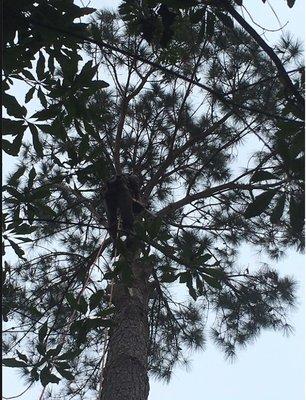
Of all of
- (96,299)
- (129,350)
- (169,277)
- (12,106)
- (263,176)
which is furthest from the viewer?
(129,350)

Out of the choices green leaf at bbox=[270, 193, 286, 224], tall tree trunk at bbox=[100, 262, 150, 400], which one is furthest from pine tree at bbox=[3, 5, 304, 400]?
green leaf at bbox=[270, 193, 286, 224]

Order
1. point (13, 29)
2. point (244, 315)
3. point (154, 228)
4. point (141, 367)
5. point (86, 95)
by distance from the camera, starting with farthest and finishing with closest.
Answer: point (244, 315) → point (141, 367) → point (154, 228) → point (86, 95) → point (13, 29)

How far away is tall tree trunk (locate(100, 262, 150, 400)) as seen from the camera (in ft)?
9.57

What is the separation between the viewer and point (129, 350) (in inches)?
123

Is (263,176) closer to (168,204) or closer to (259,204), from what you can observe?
(259,204)

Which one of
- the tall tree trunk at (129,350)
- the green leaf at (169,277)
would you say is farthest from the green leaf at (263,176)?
the tall tree trunk at (129,350)

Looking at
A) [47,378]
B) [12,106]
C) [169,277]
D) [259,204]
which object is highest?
[12,106]

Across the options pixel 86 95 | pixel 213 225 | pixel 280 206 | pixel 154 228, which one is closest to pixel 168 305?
pixel 213 225

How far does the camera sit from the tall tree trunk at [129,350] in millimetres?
2916

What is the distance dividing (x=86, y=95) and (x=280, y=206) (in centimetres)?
84

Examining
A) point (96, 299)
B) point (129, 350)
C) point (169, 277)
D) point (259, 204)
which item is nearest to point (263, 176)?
point (259, 204)

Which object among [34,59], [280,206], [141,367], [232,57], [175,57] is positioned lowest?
[280,206]

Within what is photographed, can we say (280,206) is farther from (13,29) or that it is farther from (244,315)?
(244,315)

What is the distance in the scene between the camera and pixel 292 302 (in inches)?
191
